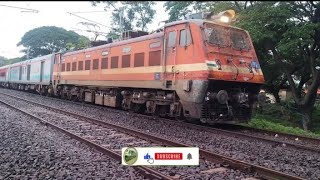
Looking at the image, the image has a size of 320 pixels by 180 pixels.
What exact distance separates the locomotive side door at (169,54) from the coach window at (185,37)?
0.28 m

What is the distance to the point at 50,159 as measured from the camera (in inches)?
257

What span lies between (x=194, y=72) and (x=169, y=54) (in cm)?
153

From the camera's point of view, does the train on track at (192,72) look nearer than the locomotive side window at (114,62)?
Yes

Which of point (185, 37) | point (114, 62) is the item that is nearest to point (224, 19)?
point (185, 37)

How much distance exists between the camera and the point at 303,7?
1930 cm

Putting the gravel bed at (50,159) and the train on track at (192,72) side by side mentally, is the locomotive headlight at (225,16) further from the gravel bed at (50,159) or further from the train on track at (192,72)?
the gravel bed at (50,159)

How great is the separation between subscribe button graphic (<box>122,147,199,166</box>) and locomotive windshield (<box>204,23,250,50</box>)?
679cm

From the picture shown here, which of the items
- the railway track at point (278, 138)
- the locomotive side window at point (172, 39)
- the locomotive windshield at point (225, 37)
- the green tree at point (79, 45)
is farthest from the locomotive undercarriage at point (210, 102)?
the green tree at point (79, 45)

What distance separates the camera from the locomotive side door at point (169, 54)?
11.6m

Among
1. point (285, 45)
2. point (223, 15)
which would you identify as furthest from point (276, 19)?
point (223, 15)

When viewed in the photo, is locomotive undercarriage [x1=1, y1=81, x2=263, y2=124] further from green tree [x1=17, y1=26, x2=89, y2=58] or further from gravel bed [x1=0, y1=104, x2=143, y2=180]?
green tree [x1=17, y1=26, x2=89, y2=58]

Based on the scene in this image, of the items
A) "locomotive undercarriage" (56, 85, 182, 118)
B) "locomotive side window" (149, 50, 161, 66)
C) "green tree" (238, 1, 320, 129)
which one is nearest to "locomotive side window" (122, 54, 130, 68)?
"locomotive undercarriage" (56, 85, 182, 118)

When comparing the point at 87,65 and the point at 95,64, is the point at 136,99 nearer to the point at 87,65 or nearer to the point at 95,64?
the point at 95,64

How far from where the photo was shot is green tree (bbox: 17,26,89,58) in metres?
57.9
